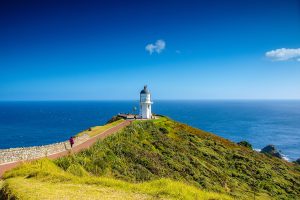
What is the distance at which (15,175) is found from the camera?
17.1 m

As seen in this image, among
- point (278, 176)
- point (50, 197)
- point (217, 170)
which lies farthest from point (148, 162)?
point (278, 176)

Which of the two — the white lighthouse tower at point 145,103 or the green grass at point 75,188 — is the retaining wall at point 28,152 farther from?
the white lighthouse tower at point 145,103

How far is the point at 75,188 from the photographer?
14.9 meters

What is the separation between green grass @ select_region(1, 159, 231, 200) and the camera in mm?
13625

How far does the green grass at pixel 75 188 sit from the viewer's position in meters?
13.6

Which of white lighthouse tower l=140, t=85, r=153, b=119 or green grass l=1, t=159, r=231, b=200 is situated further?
white lighthouse tower l=140, t=85, r=153, b=119

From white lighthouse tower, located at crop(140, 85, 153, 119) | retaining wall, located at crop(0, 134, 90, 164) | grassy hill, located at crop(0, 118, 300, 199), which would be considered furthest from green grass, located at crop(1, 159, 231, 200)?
white lighthouse tower, located at crop(140, 85, 153, 119)

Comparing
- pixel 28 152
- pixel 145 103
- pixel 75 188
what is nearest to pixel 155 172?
pixel 28 152

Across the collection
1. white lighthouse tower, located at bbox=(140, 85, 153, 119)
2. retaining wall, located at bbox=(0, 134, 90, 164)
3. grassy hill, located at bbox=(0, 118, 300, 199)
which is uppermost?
white lighthouse tower, located at bbox=(140, 85, 153, 119)

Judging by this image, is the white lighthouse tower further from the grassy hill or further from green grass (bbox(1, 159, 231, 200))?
green grass (bbox(1, 159, 231, 200))

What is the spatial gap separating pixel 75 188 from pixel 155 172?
1302 cm

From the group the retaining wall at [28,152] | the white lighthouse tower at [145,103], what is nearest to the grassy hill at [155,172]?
the retaining wall at [28,152]

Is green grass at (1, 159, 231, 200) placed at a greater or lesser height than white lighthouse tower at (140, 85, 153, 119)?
lesser

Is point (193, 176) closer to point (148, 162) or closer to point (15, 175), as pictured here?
point (148, 162)
